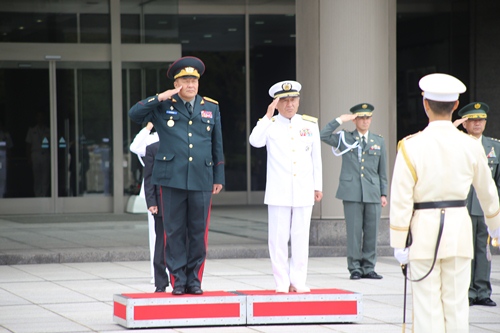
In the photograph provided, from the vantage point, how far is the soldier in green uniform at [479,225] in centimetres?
938

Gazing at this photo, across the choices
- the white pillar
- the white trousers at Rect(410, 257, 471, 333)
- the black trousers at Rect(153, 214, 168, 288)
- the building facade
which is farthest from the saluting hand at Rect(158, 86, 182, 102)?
the building facade

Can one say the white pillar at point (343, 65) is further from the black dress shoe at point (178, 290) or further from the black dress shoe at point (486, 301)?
the black dress shoe at point (178, 290)

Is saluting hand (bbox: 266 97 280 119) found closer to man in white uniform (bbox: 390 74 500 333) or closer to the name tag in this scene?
the name tag

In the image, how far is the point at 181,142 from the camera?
809 centimetres

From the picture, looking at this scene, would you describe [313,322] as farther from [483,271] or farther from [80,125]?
[80,125]

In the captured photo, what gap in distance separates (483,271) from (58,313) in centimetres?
416

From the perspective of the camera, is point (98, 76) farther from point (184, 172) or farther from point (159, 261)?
point (184, 172)

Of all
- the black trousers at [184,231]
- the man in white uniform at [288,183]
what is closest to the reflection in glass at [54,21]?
the man in white uniform at [288,183]

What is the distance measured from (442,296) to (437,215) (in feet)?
1.59

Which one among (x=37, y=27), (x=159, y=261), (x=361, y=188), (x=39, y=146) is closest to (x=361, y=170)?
(x=361, y=188)

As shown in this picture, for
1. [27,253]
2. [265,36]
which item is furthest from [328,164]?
[265,36]

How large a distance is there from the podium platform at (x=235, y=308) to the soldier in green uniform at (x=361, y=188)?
2.94 metres

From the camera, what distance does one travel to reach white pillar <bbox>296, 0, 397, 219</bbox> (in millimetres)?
13750

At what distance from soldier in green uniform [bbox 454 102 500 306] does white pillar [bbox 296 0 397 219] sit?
14.2 ft
